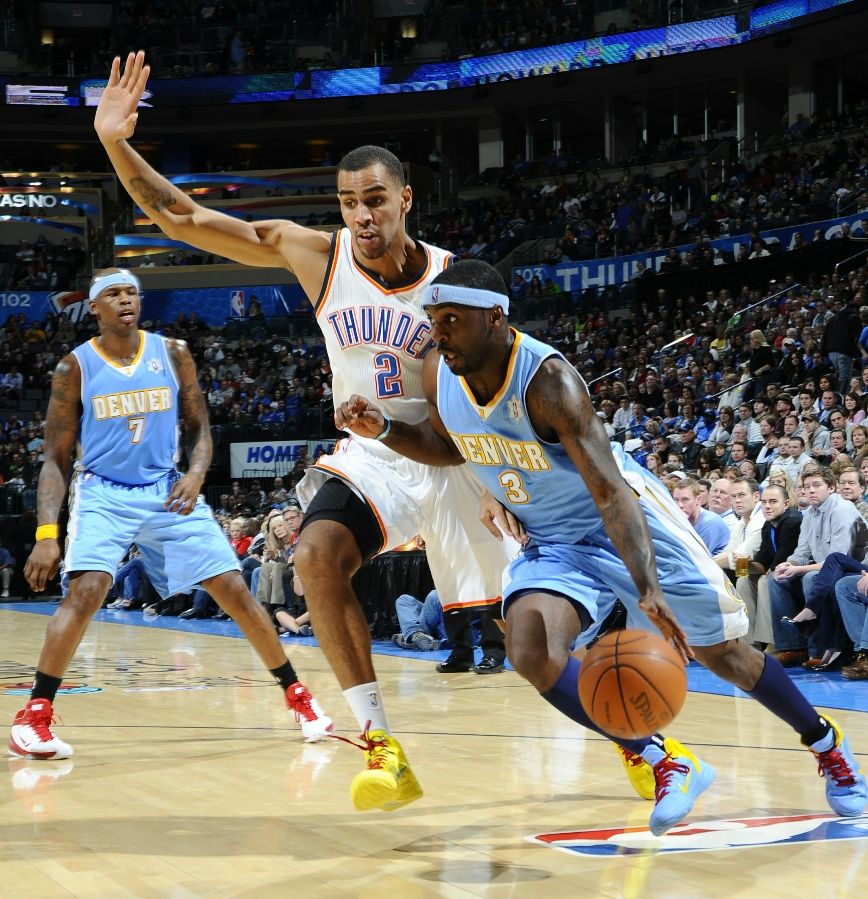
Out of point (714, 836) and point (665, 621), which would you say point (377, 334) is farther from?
point (714, 836)

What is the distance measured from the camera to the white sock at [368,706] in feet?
12.6

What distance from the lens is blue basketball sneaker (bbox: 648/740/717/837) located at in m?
3.29

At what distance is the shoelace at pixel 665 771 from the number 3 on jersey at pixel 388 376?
4.99 ft

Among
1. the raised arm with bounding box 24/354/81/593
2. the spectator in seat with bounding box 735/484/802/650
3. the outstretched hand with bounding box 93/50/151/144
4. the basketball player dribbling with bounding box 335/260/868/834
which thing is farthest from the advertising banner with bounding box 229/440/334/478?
the basketball player dribbling with bounding box 335/260/868/834

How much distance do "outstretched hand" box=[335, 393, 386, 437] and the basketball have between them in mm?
908

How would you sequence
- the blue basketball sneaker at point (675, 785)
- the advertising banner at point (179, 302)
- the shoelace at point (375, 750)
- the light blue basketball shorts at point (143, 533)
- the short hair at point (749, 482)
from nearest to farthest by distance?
1. the blue basketball sneaker at point (675, 785)
2. the shoelace at point (375, 750)
3. the light blue basketball shorts at point (143, 533)
4. the short hair at point (749, 482)
5. the advertising banner at point (179, 302)

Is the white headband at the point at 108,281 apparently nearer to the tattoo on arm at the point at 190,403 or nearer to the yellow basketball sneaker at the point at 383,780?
the tattoo on arm at the point at 190,403

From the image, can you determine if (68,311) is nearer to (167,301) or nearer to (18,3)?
(167,301)

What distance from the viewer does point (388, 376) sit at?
166 inches

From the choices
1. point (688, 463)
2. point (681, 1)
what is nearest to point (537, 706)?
point (688, 463)

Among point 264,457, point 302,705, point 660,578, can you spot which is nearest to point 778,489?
point 302,705

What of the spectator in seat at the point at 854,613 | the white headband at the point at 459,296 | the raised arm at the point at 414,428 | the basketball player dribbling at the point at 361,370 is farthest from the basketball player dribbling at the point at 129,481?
the spectator in seat at the point at 854,613

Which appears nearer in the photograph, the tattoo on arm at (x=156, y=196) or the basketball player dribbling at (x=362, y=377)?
the basketball player dribbling at (x=362, y=377)

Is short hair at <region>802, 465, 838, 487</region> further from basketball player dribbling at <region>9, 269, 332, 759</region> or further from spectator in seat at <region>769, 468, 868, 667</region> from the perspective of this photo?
basketball player dribbling at <region>9, 269, 332, 759</region>
